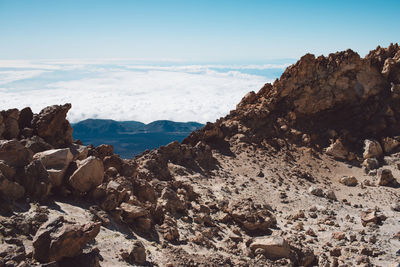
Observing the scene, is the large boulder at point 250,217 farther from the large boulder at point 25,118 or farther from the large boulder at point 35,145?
the large boulder at point 25,118

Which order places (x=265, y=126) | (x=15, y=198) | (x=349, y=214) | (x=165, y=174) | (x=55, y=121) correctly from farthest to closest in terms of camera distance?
(x=265, y=126)
(x=165, y=174)
(x=349, y=214)
(x=55, y=121)
(x=15, y=198)

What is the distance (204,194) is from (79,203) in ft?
31.2

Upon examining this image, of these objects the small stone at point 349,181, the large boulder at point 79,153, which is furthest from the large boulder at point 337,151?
the large boulder at point 79,153

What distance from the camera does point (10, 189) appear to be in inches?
417

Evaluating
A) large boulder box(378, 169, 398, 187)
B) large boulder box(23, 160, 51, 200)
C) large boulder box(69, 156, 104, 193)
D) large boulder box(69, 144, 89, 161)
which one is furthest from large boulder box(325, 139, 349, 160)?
large boulder box(23, 160, 51, 200)

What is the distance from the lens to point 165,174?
23.0 meters

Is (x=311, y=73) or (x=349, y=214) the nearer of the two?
(x=349, y=214)

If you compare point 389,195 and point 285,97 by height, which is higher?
point 285,97

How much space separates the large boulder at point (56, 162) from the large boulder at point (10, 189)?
1.59 m

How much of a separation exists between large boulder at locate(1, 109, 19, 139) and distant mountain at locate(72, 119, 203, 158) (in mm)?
94236

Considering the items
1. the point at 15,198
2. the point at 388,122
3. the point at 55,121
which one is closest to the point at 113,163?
the point at 55,121

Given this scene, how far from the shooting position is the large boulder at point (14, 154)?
1173cm

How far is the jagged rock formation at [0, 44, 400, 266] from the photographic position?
35.4 feet

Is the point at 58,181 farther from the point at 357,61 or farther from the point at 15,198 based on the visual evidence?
the point at 357,61
